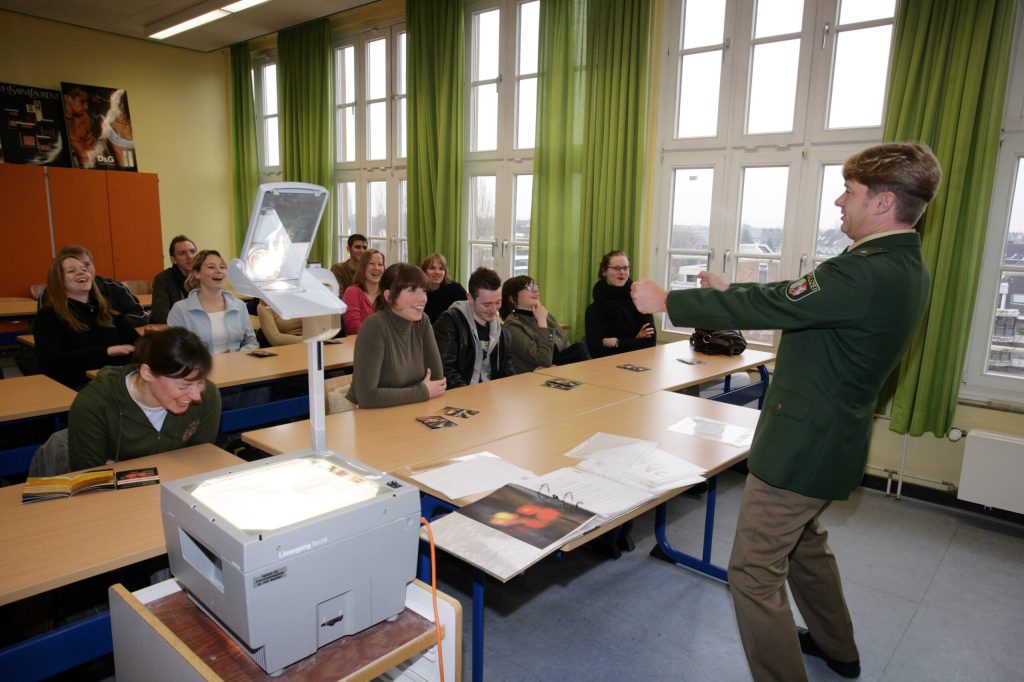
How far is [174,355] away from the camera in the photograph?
1924 mm

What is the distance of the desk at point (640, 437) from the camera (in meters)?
1.92

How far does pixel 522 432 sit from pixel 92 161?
7193 millimetres

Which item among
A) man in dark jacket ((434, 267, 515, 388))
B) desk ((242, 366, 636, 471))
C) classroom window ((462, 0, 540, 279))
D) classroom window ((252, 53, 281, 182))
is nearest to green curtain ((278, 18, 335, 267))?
classroom window ((252, 53, 281, 182))

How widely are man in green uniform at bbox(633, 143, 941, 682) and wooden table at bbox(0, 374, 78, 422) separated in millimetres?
2496

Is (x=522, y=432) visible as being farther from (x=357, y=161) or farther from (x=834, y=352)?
(x=357, y=161)

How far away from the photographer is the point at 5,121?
6.73m

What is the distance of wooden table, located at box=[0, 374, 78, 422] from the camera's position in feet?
8.59

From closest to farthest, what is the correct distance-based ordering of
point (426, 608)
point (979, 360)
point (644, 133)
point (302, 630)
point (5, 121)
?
point (302, 630)
point (426, 608)
point (979, 360)
point (644, 133)
point (5, 121)

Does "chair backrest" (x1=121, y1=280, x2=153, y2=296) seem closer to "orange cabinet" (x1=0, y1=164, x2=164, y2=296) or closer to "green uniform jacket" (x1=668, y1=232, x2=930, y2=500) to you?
"orange cabinet" (x1=0, y1=164, x2=164, y2=296)

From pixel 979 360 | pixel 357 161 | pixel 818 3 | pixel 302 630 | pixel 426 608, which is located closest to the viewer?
pixel 302 630

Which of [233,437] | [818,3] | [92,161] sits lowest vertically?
[233,437]

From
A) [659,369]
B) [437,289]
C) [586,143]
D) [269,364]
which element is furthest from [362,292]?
[659,369]

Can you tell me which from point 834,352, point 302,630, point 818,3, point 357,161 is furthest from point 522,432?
point 357,161

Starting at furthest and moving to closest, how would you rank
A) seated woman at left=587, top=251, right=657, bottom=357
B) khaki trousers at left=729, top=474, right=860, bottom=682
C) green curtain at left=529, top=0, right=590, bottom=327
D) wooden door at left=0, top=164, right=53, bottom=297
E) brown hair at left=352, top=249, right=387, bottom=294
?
wooden door at left=0, top=164, right=53, bottom=297
green curtain at left=529, top=0, right=590, bottom=327
brown hair at left=352, top=249, right=387, bottom=294
seated woman at left=587, top=251, right=657, bottom=357
khaki trousers at left=729, top=474, right=860, bottom=682
